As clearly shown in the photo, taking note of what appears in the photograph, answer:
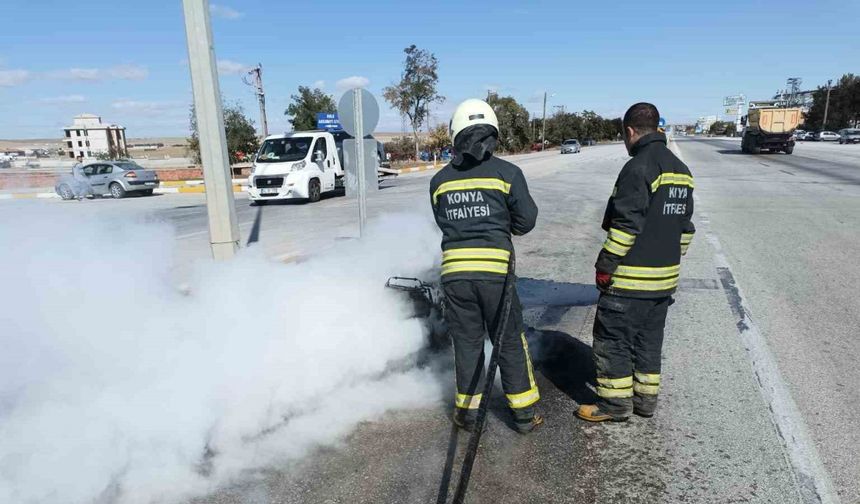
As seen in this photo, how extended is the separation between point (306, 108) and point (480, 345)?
3470cm

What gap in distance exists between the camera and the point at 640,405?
333 cm

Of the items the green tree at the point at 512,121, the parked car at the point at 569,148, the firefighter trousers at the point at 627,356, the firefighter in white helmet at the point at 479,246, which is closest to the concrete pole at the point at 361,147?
the firefighter in white helmet at the point at 479,246

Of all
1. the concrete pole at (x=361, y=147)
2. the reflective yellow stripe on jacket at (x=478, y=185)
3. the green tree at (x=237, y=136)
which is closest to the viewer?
the reflective yellow stripe on jacket at (x=478, y=185)

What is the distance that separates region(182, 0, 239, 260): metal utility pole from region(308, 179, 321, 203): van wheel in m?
9.58

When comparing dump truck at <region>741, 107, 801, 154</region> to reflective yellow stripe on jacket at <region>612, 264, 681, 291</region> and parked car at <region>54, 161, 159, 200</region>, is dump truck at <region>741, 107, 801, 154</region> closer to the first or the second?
parked car at <region>54, 161, 159, 200</region>

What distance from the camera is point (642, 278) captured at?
3.14 metres

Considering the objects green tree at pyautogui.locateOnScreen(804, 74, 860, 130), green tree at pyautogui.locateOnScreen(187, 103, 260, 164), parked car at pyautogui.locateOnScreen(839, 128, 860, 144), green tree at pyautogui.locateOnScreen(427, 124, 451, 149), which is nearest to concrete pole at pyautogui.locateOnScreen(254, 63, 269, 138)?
green tree at pyautogui.locateOnScreen(187, 103, 260, 164)

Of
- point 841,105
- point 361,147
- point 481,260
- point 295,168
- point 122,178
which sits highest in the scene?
point 841,105

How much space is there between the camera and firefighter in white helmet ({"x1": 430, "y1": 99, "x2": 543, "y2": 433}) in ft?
9.73

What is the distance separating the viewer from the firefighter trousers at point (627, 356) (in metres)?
3.24

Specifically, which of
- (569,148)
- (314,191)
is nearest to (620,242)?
(314,191)

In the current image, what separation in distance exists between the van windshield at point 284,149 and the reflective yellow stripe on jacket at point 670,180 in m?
13.9

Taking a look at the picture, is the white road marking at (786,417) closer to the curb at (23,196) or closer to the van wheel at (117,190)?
the curb at (23,196)

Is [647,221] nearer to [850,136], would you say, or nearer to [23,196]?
[23,196]
